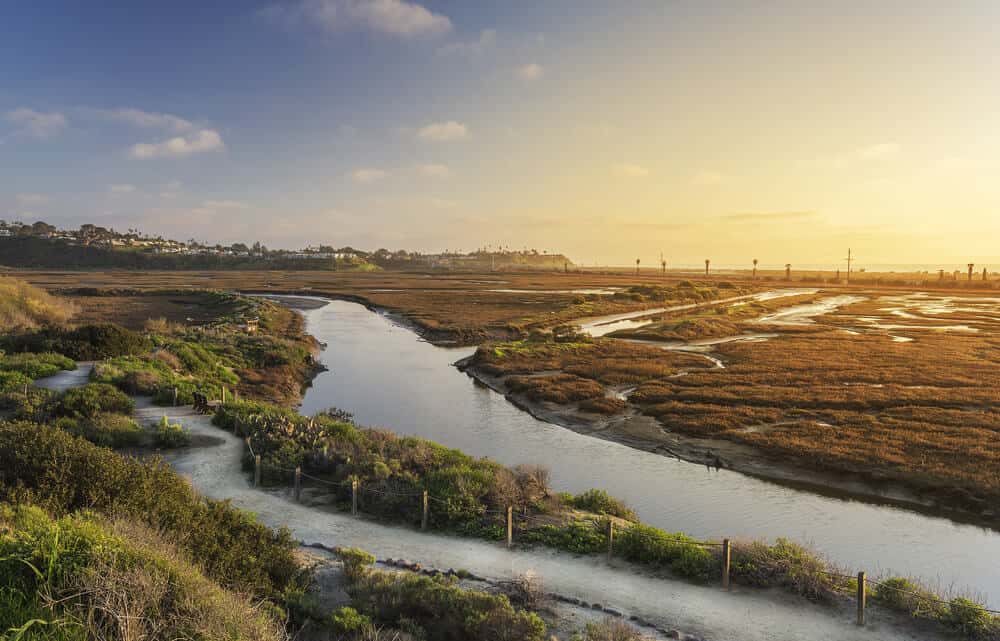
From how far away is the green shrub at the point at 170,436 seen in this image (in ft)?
67.3

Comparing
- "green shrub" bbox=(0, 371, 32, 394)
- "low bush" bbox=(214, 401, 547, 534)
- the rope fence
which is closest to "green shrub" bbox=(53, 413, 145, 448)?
"low bush" bbox=(214, 401, 547, 534)

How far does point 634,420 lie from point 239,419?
717 inches

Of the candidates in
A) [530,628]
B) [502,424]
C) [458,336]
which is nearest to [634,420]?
[502,424]

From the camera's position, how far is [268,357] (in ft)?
137

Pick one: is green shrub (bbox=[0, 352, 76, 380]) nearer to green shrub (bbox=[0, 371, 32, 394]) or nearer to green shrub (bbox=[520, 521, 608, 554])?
green shrub (bbox=[0, 371, 32, 394])

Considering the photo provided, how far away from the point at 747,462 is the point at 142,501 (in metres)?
21.6

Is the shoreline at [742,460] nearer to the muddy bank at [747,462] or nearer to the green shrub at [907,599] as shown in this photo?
the muddy bank at [747,462]

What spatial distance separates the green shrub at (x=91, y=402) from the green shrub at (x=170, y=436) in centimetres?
256

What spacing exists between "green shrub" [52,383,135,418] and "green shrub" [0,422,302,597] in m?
11.2

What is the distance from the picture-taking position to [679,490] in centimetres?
2134

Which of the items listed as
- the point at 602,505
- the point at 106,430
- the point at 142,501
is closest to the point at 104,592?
the point at 142,501

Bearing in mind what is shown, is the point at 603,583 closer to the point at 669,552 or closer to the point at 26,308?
the point at 669,552

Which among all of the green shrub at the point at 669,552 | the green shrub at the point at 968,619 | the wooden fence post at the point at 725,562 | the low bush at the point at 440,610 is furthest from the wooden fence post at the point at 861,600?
the low bush at the point at 440,610

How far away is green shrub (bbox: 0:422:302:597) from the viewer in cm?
988
